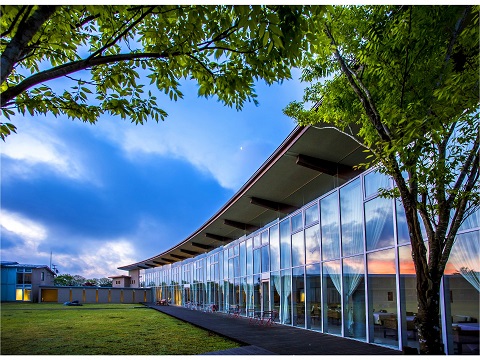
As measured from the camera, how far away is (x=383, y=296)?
34.4 feet

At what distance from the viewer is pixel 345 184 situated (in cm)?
1286

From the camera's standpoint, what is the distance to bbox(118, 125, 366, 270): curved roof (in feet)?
39.2

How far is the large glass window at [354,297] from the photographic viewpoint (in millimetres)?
11453

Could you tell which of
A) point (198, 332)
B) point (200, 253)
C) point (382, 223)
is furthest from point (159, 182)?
point (382, 223)

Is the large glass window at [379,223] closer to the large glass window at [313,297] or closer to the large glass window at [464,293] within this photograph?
the large glass window at [464,293]

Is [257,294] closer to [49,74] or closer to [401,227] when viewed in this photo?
[401,227]

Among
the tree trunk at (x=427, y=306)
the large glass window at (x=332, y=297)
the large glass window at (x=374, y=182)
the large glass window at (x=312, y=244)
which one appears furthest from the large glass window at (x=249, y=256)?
the tree trunk at (x=427, y=306)

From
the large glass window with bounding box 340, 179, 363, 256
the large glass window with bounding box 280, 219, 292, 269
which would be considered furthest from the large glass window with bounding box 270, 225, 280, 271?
the large glass window with bounding box 340, 179, 363, 256

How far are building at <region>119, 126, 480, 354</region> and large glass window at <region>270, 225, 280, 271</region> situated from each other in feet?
0.15

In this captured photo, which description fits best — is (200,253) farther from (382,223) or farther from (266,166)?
(382,223)

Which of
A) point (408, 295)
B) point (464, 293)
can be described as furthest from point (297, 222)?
point (464, 293)

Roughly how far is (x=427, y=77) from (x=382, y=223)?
20.0 ft

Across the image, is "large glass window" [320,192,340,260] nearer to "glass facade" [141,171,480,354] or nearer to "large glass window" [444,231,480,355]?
"glass facade" [141,171,480,354]

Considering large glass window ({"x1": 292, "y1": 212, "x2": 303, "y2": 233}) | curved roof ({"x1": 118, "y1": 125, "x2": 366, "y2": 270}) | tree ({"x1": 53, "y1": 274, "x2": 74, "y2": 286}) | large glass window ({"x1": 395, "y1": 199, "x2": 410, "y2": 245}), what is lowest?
tree ({"x1": 53, "y1": 274, "x2": 74, "y2": 286})
